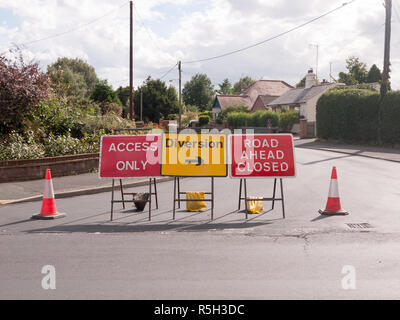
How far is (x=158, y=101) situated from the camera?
66.9m

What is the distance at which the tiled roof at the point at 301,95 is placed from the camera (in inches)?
2146

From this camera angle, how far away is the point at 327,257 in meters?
5.74

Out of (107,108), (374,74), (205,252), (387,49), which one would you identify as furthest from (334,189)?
(374,74)

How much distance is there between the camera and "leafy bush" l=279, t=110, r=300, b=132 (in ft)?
163

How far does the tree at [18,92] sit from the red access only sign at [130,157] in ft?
24.3

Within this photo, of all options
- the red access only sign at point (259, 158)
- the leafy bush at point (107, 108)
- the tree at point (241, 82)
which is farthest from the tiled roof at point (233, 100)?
the red access only sign at point (259, 158)

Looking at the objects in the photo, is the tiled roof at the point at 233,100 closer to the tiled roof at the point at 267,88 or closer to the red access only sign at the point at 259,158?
the tiled roof at the point at 267,88

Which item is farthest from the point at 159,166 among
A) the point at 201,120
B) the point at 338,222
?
the point at 201,120

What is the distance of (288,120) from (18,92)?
125 feet

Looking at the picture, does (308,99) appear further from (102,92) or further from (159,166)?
(159,166)

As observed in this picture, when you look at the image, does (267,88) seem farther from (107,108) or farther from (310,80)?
(107,108)

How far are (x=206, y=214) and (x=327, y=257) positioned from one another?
3.52 m

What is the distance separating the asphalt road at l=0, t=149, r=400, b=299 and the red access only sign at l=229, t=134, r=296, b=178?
816 mm

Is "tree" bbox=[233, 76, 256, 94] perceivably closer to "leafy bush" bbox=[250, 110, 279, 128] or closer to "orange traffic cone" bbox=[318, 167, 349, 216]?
"leafy bush" bbox=[250, 110, 279, 128]
